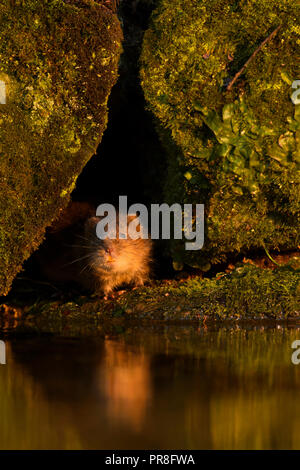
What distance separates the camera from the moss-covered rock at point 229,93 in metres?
5.29

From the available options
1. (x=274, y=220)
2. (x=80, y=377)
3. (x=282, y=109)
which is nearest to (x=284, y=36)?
(x=282, y=109)

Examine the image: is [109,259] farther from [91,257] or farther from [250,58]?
[250,58]

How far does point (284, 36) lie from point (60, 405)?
4.01m

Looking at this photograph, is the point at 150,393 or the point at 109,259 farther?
the point at 109,259

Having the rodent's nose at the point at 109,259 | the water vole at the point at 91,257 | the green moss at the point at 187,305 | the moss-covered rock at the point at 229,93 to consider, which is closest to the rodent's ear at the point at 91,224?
the water vole at the point at 91,257

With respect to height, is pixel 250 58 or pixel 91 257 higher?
pixel 250 58

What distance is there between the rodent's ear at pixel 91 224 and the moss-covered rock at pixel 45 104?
3.89 ft

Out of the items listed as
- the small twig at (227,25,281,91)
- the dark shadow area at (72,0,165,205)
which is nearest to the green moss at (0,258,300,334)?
the dark shadow area at (72,0,165,205)

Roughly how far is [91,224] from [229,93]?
6.94ft

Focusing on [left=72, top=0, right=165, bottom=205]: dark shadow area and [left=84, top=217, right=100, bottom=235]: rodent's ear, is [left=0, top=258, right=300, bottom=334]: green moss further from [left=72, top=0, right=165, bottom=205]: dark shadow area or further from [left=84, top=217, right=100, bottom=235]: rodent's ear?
[left=72, top=0, right=165, bottom=205]: dark shadow area

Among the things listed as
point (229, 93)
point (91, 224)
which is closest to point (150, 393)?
point (229, 93)

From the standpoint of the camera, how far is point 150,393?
309 cm

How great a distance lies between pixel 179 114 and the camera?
5414 mm

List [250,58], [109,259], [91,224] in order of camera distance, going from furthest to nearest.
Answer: [91,224] → [109,259] → [250,58]
